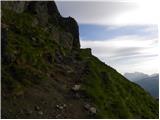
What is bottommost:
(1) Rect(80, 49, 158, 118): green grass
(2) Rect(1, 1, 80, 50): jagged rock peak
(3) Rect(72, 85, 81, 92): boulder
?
(1) Rect(80, 49, 158, 118): green grass

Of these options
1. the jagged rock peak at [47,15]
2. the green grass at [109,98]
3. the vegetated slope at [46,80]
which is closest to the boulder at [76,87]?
the vegetated slope at [46,80]

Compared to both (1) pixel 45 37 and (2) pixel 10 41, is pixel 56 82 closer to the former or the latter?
(2) pixel 10 41

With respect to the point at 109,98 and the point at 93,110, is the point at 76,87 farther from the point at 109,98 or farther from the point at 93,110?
the point at 93,110

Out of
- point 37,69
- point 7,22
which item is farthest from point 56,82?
point 7,22

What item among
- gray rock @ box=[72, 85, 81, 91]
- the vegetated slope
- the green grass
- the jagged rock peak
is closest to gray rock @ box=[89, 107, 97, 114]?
the vegetated slope

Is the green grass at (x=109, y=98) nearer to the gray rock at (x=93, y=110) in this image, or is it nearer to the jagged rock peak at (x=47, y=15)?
the gray rock at (x=93, y=110)

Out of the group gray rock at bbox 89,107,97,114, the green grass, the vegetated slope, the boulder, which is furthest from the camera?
the boulder

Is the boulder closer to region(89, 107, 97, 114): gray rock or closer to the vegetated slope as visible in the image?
the vegetated slope

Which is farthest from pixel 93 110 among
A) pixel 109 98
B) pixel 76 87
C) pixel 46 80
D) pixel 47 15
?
pixel 47 15

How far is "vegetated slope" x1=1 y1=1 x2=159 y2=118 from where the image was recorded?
2709 centimetres

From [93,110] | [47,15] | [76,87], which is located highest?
[47,15]

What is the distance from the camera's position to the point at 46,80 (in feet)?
101

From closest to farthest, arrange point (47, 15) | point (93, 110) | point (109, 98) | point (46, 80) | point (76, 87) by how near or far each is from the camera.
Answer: point (93, 110) < point (46, 80) < point (76, 87) < point (109, 98) < point (47, 15)

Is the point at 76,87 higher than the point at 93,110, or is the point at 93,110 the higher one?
the point at 76,87
